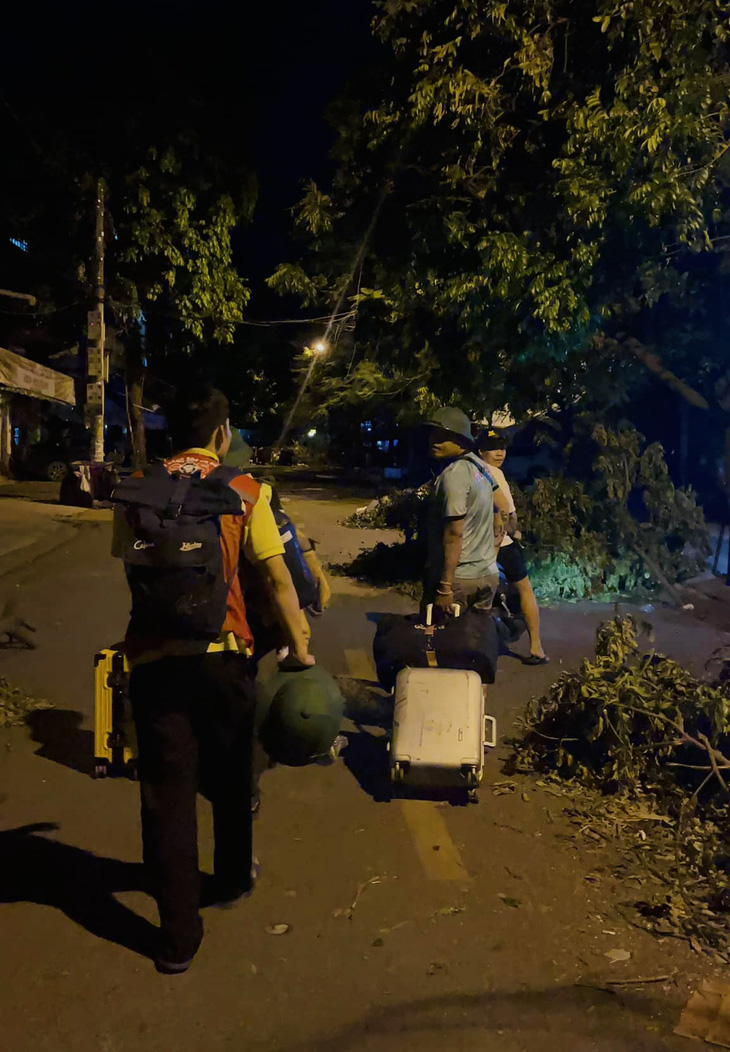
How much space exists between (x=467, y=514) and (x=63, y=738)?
275 centimetres

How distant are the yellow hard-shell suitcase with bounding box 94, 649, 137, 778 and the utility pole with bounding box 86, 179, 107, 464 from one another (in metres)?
16.5

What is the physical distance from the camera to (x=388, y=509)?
1781 centimetres

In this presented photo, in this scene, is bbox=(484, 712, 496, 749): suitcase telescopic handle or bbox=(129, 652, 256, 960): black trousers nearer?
bbox=(129, 652, 256, 960): black trousers

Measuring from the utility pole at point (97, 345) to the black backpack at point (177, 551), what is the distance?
700 inches

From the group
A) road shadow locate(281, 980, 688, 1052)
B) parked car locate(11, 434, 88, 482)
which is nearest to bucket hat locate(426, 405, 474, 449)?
road shadow locate(281, 980, 688, 1052)

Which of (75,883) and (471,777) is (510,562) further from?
(75,883)

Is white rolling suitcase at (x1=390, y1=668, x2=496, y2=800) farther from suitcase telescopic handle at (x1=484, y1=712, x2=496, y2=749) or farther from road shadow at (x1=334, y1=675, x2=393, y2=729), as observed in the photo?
road shadow at (x1=334, y1=675, x2=393, y2=729)

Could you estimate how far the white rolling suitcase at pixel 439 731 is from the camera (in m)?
4.24

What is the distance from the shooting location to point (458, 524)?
502 centimetres

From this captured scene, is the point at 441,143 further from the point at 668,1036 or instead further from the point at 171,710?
the point at 668,1036

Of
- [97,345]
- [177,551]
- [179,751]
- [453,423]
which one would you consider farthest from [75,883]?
[97,345]

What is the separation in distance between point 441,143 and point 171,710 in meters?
8.55

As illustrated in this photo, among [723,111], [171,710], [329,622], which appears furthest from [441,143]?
[171,710]

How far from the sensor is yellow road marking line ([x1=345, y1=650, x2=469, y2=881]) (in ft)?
12.5
